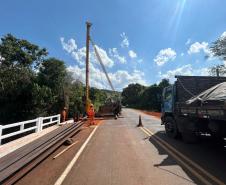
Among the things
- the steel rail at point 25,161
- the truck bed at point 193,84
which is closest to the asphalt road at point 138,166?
the steel rail at point 25,161

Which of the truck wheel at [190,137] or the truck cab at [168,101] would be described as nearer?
the truck wheel at [190,137]

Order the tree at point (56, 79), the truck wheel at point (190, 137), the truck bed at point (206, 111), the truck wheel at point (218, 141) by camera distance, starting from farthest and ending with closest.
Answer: the tree at point (56, 79) → the truck wheel at point (190, 137) → the truck wheel at point (218, 141) → the truck bed at point (206, 111)

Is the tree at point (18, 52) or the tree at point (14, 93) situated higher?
the tree at point (18, 52)

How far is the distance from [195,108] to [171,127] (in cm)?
474

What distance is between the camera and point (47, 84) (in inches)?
1678

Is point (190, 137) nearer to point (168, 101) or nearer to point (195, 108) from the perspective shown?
point (195, 108)

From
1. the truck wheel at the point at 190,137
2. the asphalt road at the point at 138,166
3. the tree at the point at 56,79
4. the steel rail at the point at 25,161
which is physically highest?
the tree at the point at 56,79

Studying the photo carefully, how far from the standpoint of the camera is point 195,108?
1057cm

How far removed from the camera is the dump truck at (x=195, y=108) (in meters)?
9.01

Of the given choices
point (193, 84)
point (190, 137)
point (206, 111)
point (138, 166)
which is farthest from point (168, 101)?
point (138, 166)

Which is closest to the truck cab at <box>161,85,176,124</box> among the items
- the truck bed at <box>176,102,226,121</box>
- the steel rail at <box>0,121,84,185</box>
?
the truck bed at <box>176,102,226,121</box>

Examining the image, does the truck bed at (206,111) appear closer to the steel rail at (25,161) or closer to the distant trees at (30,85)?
the steel rail at (25,161)

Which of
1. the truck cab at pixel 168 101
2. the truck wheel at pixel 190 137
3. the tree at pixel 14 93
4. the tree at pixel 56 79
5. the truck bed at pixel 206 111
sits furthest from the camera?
the tree at pixel 56 79

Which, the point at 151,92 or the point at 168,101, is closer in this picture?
the point at 168,101
